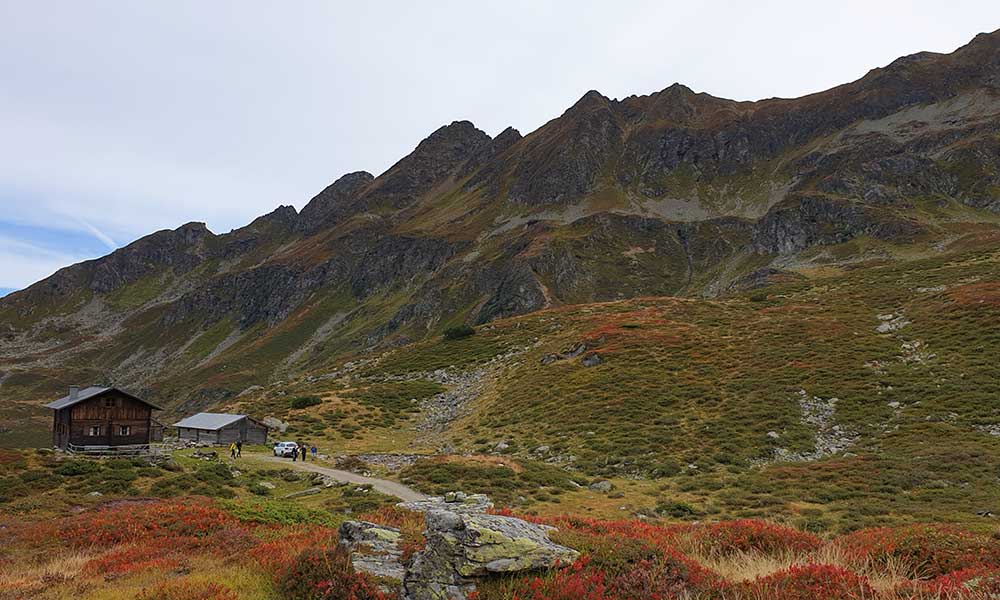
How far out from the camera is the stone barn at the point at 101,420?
45.6 m

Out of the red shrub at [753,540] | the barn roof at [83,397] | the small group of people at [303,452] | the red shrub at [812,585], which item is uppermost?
the red shrub at [812,585]

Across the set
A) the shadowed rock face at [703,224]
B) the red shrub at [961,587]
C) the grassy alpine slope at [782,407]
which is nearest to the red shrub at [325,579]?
the red shrub at [961,587]

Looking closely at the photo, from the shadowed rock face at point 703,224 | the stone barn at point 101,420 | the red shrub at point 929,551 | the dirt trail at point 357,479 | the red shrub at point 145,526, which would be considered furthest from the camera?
the shadowed rock face at point 703,224

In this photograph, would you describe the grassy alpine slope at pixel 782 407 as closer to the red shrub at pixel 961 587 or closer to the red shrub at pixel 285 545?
the red shrub at pixel 961 587

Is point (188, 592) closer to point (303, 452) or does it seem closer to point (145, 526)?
point (145, 526)

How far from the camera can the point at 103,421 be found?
4688 cm

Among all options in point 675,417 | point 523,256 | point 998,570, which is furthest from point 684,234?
point 998,570

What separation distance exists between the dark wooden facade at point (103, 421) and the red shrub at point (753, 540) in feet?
165

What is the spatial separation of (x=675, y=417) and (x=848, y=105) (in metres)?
207

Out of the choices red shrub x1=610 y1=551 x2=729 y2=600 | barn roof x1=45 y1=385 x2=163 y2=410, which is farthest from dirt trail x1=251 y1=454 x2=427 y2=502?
red shrub x1=610 y1=551 x2=729 y2=600

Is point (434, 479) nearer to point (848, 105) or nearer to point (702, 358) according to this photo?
point (702, 358)

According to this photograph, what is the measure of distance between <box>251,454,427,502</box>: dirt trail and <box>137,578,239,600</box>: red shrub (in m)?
16.5

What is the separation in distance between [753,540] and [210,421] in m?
53.5

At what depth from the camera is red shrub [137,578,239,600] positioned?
8.73 meters
